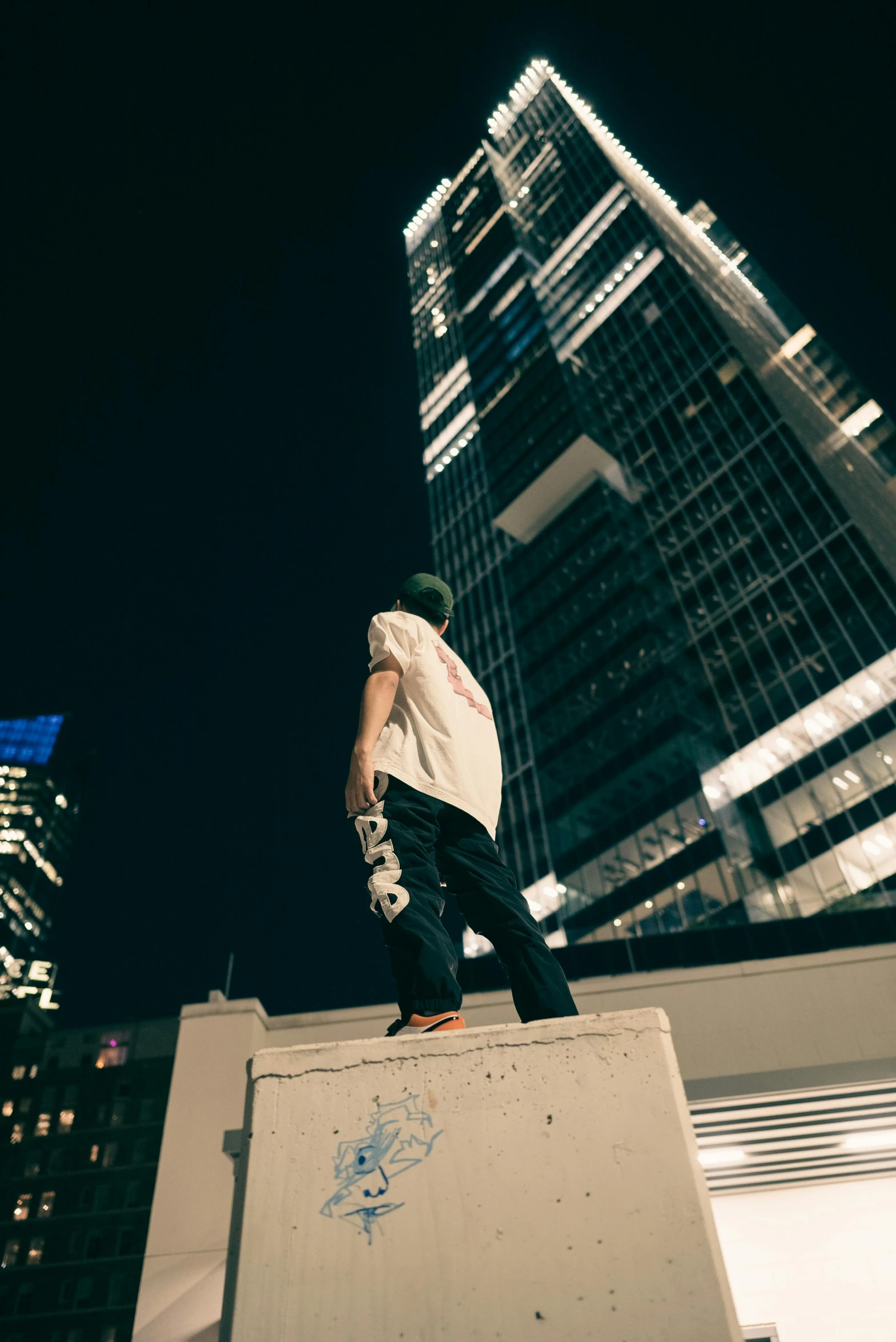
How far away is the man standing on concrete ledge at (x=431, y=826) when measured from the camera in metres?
2.39

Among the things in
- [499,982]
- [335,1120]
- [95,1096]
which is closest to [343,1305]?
[335,1120]

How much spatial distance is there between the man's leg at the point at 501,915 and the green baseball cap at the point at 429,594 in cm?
108

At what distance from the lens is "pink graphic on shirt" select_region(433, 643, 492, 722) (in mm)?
3305

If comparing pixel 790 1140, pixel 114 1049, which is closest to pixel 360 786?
pixel 790 1140

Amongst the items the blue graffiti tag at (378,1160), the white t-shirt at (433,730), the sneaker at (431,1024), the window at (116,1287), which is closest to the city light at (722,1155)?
the white t-shirt at (433,730)

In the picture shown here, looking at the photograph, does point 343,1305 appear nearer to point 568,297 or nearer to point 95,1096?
point 95,1096

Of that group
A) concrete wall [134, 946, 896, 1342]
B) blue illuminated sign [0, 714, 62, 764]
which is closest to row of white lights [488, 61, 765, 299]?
concrete wall [134, 946, 896, 1342]

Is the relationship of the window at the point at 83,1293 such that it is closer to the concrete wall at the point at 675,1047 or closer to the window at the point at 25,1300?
the window at the point at 25,1300

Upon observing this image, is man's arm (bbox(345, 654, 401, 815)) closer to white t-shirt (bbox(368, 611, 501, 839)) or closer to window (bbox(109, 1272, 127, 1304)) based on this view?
white t-shirt (bbox(368, 611, 501, 839))

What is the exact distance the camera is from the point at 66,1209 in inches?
2425

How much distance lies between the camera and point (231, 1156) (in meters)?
12.3

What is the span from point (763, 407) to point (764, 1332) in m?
61.6

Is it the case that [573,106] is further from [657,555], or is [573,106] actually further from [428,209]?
[657,555]

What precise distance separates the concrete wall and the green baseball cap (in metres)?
10.1
